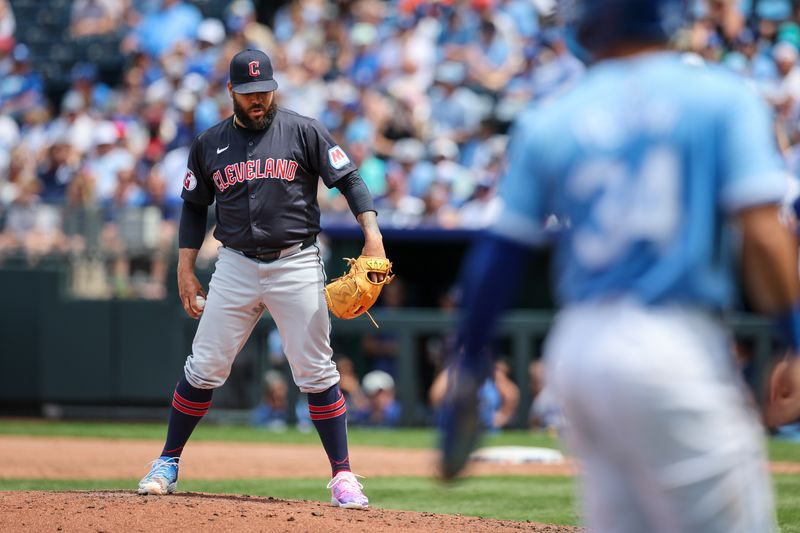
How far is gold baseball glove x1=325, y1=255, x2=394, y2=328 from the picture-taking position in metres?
5.42

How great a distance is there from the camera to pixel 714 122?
230cm

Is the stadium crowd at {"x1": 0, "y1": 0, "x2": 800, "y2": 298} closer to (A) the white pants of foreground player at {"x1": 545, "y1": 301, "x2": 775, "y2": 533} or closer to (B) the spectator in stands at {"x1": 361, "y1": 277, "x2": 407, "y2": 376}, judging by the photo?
(B) the spectator in stands at {"x1": 361, "y1": 277, "x2": 407, "y2": 376}

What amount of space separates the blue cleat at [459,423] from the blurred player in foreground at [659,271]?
0.22 metres

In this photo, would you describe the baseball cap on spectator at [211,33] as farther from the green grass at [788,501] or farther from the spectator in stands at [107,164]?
the green grass at [788,501]

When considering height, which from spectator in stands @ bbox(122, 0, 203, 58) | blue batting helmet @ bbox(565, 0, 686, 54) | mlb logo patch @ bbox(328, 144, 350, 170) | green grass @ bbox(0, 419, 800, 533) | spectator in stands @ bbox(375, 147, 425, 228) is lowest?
green grass @ bbox(0, 419, 800, 533)

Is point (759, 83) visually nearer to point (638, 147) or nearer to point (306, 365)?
point (306, 365)

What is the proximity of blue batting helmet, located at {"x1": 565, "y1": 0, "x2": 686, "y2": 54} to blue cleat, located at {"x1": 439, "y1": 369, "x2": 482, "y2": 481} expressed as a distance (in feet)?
2.52

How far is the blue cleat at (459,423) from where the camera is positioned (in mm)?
2553

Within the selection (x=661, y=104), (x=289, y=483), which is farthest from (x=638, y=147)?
(x=289, y=483)

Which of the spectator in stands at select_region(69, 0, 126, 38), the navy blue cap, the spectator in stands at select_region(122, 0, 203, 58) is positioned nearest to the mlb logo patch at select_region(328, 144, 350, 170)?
the navy blue cap

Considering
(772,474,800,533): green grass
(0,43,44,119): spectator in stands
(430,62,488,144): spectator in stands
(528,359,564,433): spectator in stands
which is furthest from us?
(0,43,44,119): spectator in stands

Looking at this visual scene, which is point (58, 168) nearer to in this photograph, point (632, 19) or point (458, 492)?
point (458, 492)

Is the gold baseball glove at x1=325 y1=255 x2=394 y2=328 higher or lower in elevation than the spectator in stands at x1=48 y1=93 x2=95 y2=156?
lower

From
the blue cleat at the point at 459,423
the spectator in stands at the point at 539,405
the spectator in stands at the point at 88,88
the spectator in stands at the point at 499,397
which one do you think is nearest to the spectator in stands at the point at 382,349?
the spectator in stands at the point at 499,397
